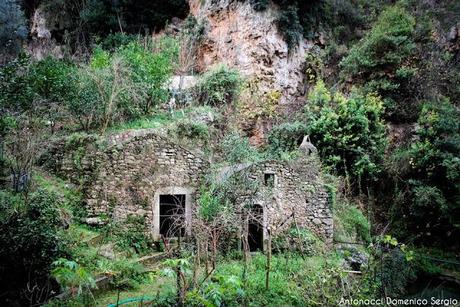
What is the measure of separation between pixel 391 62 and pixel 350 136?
522cm

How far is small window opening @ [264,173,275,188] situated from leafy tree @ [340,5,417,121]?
28.1 feet

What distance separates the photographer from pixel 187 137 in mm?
12562

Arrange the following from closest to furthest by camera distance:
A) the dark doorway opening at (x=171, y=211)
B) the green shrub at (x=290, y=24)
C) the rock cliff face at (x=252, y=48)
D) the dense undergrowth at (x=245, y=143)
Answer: the dense undergrowth at (x=245, y=143)
the dark doorway opening at (x=171, y=211)
the rock cliff face at (x=252, y=48)
the green shrub at (x=290, y=24)

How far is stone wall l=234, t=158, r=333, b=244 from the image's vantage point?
32.7 feet

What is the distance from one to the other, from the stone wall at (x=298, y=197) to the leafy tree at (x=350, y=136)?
10.5 ft

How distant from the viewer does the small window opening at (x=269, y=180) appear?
10.0m

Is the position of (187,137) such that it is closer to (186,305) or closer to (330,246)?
(330,246)

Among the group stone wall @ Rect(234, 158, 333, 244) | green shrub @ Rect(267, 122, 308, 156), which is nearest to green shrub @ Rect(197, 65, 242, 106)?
green shrub @ Rect(267, 122, 308, 156)

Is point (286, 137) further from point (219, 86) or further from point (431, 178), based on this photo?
point (431, 178)

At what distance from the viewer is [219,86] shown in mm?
14586

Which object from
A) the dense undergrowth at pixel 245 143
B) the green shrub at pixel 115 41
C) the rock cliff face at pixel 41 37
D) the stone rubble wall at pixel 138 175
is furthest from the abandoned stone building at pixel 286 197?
the rock cliff face at pixel 41 37

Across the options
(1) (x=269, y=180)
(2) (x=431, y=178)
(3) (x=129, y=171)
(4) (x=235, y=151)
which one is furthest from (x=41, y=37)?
(2) (x=431, y=178)

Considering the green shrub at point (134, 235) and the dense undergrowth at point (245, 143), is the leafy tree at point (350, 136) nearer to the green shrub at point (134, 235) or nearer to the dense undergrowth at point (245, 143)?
the dense undergrowth at point (245, 143)

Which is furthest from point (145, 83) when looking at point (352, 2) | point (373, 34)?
point (352, 2)
